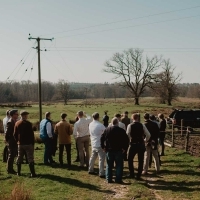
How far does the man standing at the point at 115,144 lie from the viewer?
9219 millimetres

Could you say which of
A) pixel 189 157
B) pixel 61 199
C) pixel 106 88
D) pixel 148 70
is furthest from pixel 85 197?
pixel 106 88

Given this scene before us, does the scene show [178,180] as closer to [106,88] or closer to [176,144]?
[176,144]

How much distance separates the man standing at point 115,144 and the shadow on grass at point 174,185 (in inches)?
39.4

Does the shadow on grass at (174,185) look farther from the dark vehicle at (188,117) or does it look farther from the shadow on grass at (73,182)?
the dark vehicle at (188,117)

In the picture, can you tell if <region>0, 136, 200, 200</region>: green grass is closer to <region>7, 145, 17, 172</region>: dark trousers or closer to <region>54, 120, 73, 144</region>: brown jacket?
<region>7, 145, 17, 172</region>: dark trousers

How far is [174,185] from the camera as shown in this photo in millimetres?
9188

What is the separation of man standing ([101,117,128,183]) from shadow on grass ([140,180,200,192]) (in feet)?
3.28

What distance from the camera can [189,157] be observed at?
13328 mm

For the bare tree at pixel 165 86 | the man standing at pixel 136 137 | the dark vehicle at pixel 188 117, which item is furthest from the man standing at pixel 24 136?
the bare tree at pixel 165 86

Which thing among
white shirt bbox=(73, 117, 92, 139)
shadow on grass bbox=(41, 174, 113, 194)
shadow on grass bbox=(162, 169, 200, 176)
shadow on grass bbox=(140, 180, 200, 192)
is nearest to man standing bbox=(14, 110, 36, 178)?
shadow on grass bbox=(41, 174, 113, 194)

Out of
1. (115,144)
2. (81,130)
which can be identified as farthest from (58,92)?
(115,144)

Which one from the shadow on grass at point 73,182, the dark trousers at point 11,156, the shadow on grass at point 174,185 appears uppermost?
the dark trousers at point 11,156

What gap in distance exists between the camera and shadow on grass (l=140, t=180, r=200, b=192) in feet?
28.8

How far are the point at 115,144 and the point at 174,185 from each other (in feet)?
6.77
